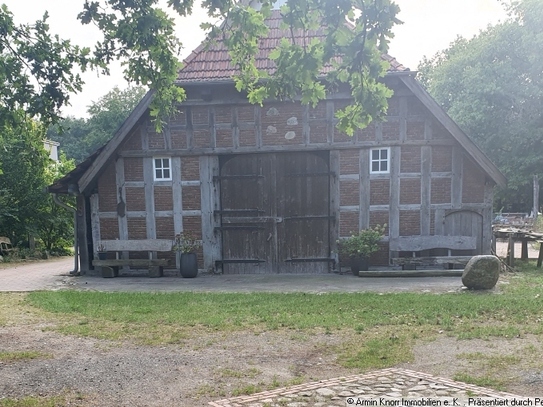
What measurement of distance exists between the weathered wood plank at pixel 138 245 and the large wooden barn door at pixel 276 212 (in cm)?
149

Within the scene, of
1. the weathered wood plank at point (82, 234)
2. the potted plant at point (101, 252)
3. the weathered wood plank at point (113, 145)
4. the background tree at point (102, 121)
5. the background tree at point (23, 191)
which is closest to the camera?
the weathered wood plank at point (113, 145)

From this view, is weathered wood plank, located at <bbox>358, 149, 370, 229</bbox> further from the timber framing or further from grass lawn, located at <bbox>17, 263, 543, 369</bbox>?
grass lawn, located at <bbox>17, 263, 543, 369</bbox>

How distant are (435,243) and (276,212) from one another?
13.0 feet

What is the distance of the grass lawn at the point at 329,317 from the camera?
18.0 feet

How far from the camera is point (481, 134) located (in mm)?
25141

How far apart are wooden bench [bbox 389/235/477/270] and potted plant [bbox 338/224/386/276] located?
614mm

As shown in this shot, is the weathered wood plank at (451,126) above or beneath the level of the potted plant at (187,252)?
above

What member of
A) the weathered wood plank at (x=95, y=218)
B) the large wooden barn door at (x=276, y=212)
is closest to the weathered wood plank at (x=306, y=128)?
the large wooden barn door at (x=276, y=212)

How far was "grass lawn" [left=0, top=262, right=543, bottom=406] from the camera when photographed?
18.0 feet

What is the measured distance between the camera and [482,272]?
29.7 ft

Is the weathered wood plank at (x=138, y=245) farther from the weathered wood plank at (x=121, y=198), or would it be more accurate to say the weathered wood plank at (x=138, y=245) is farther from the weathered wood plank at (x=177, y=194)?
the weathered wood plank at (x=177, y=194)

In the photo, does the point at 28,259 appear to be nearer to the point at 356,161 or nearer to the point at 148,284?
the point at 148,284

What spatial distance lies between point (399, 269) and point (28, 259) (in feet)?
47.9

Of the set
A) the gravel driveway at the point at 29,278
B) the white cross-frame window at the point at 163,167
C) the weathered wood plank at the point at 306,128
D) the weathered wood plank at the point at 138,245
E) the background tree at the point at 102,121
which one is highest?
the background tree at the point at 102,121
